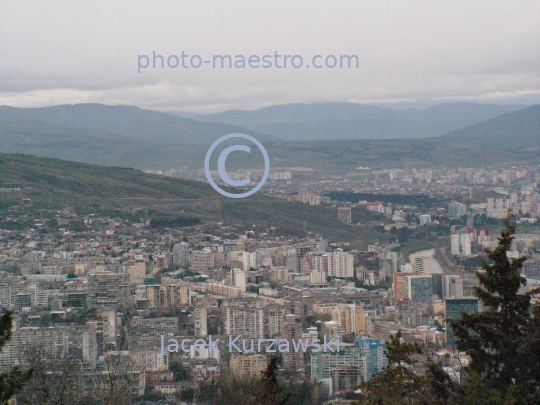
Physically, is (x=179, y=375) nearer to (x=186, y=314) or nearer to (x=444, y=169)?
(x=186, y=314)

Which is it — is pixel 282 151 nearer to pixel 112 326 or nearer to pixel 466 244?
pixel 466 244

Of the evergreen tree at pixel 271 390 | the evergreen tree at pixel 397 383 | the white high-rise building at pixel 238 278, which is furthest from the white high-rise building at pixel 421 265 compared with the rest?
the evergreen tree at pixel 271 390

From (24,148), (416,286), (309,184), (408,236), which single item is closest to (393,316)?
(416,286)

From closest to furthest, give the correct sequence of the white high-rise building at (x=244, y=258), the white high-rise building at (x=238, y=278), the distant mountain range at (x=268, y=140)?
1. the white high-rise building at (x=238, y=278)
2. the white high-rise building at (x=244, y=258)
3. the distant mountain range at (x=268, y=140)

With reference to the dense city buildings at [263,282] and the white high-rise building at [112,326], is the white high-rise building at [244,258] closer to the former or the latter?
the dense city buildings at [263,282]

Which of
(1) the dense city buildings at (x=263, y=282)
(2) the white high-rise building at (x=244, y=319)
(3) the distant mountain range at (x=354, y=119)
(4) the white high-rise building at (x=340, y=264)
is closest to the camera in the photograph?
(2) the white high-rise building at (x=244, y=319)

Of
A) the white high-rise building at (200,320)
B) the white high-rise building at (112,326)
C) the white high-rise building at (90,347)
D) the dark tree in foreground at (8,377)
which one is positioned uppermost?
the dark tree in foreground at (8,377)
